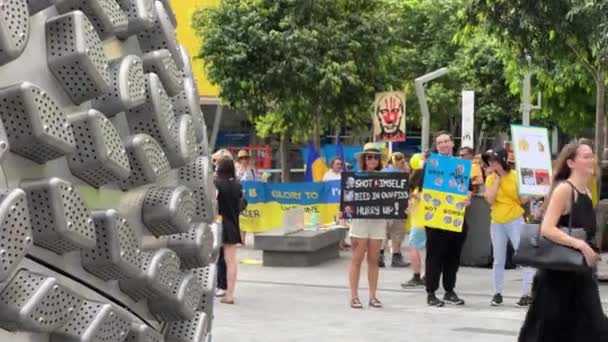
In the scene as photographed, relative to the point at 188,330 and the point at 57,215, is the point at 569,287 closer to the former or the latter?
the point at 188,330

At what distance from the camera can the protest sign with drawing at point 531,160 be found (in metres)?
10.9

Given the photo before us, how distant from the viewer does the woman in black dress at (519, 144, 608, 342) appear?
6500 mm

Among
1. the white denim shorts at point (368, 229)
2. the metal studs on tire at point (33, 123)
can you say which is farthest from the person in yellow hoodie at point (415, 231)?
the metal studs on tire at point (33, 123)

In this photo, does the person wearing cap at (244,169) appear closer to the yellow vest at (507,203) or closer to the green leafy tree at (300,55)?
the green leafy tree at (300,55)

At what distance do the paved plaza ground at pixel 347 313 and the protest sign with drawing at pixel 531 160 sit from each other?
1259 mm

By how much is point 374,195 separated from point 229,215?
62.9 inches

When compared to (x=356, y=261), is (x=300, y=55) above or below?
above

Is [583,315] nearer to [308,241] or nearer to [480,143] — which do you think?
[308,241]

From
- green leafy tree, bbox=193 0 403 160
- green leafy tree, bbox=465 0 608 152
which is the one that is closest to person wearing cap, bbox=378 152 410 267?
green leafy tree, bbox=465 0 608 152

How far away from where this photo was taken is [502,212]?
10992mm

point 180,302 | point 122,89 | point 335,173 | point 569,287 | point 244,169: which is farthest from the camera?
point 335,173

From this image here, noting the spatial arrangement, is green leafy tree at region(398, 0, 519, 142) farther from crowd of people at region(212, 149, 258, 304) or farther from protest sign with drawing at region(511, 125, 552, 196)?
crowd of people at region(212, 149, 258, 304)

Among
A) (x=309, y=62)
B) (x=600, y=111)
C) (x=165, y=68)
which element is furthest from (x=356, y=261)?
(x=309, y=62)

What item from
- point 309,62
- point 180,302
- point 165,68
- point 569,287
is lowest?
point 569,287
